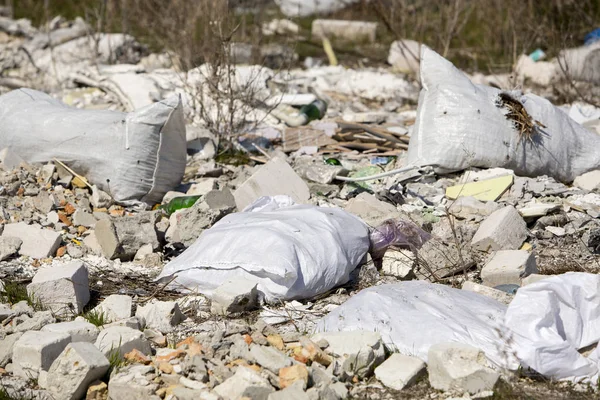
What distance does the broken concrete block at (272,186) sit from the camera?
16.9ft

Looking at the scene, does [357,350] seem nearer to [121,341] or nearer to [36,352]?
[121,341]

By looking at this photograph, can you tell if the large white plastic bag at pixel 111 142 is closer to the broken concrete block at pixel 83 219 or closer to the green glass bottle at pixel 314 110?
the broken concrete block at pixel 83 219

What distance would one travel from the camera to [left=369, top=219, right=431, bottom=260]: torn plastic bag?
4.46 meters

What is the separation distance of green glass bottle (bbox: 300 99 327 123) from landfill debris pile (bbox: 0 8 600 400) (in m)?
0.17

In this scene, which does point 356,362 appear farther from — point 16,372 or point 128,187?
point 128,187

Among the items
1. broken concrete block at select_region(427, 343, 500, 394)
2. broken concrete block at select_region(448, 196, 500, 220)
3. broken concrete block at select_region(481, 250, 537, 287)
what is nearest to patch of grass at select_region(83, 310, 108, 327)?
broken concrete block at select_region(427, 343, 500, 394)

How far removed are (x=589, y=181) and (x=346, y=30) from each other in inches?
302

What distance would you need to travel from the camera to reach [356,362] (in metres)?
3.09

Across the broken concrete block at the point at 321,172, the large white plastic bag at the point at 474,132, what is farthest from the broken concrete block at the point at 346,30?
the broken concrete block at the point at 321,172

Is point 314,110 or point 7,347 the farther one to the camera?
point 314,110

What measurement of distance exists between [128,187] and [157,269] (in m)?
1.01

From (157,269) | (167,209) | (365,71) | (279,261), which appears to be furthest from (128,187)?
(365,71)

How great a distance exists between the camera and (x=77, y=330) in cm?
333

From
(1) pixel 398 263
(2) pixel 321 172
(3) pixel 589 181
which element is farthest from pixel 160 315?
(3) pixel 589 181
